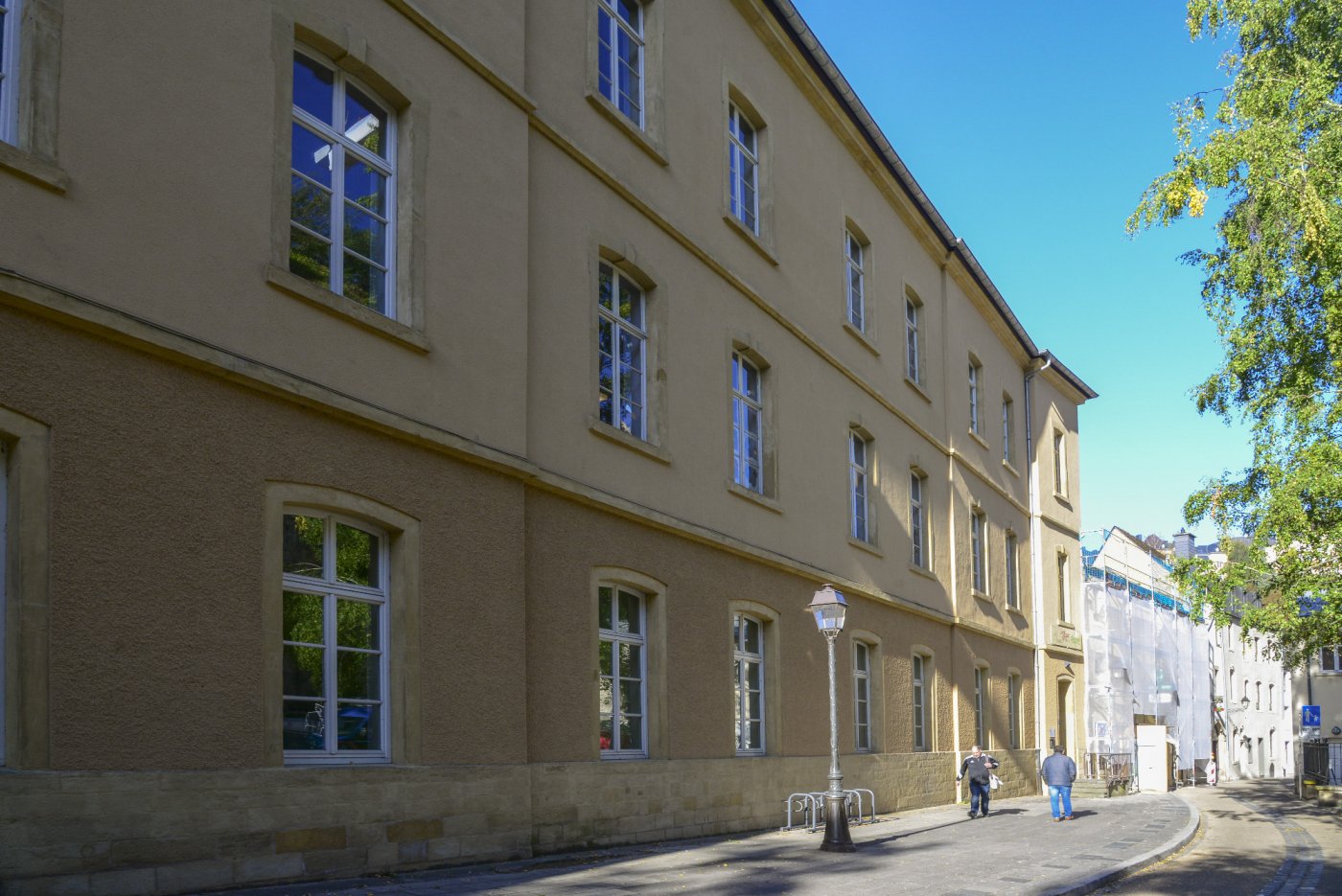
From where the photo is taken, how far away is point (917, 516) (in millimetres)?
26250

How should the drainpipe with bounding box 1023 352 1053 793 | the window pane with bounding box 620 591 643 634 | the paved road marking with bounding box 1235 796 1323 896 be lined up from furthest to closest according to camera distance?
the drainpipe with bounding box 1023 352 1053 793 → the window pane with bounding box 620 591 643 634 → the paved road marking with bounding box 1235 796 1323 896

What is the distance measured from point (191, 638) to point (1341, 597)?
1688 centimetres

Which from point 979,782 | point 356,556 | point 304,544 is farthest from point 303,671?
point 979,782

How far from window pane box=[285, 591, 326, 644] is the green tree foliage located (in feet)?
41.1

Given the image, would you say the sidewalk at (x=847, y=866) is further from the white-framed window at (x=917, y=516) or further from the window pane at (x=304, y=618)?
the white-framed window at (x=917, y=516)

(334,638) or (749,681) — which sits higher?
(334,638)

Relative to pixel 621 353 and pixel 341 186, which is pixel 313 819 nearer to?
pixel 341 186

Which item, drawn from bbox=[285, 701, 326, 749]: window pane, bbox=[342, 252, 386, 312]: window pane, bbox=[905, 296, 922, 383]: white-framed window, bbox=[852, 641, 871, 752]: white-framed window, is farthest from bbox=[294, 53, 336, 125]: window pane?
bbox=[905, 296, 922, 383]: white-framed window

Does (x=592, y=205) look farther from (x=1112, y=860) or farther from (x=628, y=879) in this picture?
(x=1112, y=860)

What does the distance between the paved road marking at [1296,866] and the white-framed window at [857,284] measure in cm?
1058

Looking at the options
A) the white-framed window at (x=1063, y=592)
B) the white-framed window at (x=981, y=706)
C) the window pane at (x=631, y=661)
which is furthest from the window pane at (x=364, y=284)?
the white-framed window at (x=1063, y=592)

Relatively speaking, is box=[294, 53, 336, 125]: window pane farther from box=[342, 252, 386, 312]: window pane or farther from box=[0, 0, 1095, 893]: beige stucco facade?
box=[342, 252, 386, 312]: window pane

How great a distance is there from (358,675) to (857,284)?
15.6 metres

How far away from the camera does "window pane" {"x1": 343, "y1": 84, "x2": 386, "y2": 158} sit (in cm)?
1116
